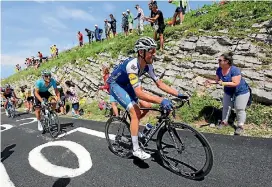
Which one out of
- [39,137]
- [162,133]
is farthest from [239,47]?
[39,137]

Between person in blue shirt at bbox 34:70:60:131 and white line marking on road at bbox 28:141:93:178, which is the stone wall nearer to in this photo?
person in blue shirt at bbox 34:70:60:131

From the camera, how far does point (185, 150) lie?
192 inches

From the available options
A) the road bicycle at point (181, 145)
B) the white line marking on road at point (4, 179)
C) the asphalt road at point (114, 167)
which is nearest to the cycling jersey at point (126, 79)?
the road bicycle at point (181, 145)

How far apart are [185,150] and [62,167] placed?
2.91m

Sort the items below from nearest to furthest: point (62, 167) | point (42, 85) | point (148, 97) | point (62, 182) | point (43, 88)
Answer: point (148, 97) → point (62, 182) → point (62, 167) → point (42, 85) → point (43, 88)

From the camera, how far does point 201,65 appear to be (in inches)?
450

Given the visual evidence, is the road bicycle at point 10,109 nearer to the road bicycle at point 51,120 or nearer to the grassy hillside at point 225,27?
the grassy hillside at point 225,27

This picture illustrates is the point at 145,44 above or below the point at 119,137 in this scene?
above

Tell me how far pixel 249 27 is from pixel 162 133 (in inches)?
395

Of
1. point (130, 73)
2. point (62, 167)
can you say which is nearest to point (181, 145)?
point (130, 73)

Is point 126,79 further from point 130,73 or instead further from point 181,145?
point 181,145

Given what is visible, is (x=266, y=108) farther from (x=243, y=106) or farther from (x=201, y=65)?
(x=201, y=65)

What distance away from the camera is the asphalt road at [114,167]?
4.55 m

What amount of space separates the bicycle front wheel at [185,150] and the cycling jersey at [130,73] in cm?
115
